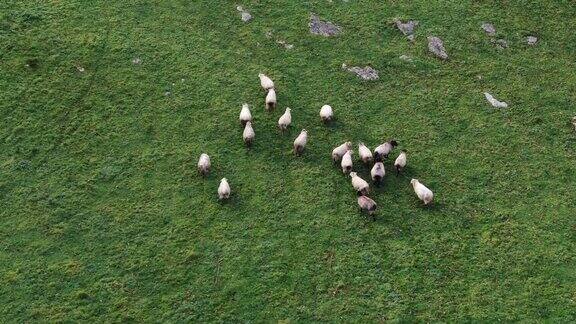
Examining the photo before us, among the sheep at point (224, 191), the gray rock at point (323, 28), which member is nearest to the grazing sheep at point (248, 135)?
the sheep at point (224, 191)

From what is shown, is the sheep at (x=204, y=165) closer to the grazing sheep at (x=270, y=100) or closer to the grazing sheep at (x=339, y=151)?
the grazing sheep at (x=270, y=100)

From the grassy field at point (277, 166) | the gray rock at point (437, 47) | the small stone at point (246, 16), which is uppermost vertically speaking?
the small stone at point (246, 16)

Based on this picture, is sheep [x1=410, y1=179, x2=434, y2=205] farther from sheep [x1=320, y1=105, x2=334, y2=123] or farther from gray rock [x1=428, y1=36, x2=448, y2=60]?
gray rock [x1=428, y1=36, x2=448, y2=60]

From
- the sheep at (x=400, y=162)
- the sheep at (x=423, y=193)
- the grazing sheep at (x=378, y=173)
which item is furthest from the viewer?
the sheep at (x=400, y=162)

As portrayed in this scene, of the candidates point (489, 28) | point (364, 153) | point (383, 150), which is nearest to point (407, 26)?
point (489, 28)

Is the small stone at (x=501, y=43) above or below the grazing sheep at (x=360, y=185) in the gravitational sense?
above
